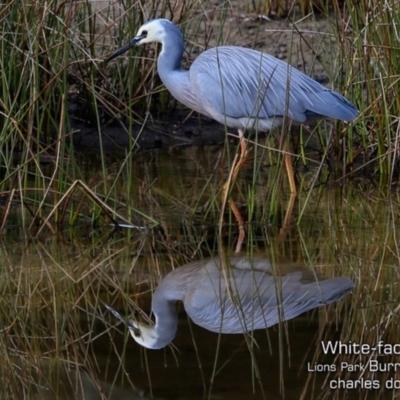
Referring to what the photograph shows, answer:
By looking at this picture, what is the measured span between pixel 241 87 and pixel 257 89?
109 mm

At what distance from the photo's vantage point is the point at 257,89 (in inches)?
263

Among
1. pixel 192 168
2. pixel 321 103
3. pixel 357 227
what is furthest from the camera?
pixel 192 168

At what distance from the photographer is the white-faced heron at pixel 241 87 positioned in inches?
256

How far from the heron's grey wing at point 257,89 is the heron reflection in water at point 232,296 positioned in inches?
60.8

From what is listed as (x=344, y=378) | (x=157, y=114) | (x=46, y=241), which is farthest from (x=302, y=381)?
(x=157, y=114)

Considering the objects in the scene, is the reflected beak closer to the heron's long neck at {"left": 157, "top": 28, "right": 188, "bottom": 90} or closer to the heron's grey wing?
the heron's grey wing

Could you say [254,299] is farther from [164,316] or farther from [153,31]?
[153,31]

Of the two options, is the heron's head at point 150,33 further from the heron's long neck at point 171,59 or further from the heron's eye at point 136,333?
the heron's eye at point 136,333

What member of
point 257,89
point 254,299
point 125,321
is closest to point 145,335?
point 125,321

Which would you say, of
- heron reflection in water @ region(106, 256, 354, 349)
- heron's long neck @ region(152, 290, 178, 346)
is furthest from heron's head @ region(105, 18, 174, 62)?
heron's long neck @ region(152, 290, 178, 346)

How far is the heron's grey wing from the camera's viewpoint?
6.49m

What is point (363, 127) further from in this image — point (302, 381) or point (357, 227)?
point (302, 381)

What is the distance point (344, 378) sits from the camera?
3676 mm

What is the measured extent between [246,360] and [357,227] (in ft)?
6.81
